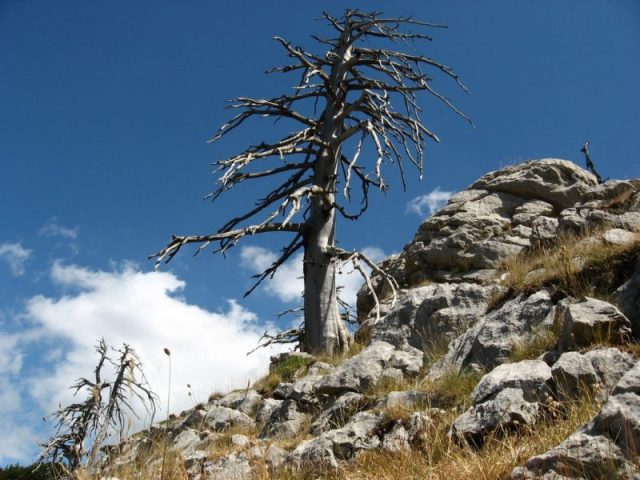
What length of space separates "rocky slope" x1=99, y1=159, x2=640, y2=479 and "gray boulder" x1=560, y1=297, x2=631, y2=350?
0.01 metres

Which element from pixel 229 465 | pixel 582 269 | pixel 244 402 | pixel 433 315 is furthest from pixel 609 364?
pixel 244 402

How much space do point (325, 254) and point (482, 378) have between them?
7.47m

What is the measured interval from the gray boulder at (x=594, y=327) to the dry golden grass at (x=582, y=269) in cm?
113

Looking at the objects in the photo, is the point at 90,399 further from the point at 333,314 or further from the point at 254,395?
the point at 333,314

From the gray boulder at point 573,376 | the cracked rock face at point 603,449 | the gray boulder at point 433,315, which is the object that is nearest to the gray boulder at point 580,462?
the cracked rock face at point 603,449

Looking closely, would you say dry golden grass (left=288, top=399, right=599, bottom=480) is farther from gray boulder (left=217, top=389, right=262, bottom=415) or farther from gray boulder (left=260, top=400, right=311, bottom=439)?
gray boulder (left=217, top=389, right=262, bottom=415)

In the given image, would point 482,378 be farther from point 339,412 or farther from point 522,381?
point 339,412

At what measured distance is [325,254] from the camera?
1229 cm

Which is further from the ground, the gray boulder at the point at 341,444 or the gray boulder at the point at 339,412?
the gray boulder at the point at 339,412

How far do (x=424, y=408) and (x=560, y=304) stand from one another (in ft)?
6.80

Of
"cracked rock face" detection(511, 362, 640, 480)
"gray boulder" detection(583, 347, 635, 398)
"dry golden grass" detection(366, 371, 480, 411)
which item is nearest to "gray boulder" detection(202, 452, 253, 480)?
"dry golden grass" detection(366, 371, 480, 411)

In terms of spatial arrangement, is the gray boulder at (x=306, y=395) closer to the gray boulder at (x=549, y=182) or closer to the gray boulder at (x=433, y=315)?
the gray boulder at (x=433, y=315)

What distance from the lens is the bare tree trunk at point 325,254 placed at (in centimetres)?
1150

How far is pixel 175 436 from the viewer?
8.45m
